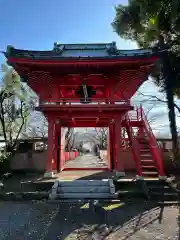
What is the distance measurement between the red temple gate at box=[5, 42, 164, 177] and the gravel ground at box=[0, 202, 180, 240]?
3831 mm

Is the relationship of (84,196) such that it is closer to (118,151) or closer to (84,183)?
(84,183)

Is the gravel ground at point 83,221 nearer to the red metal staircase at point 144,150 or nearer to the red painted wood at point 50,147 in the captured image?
the red metal staircase at point 144,150

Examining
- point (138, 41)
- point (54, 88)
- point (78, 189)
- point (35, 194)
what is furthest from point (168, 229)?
point (138, 41)

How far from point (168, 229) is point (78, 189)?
16.5ft

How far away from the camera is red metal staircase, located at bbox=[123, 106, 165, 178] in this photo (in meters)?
12.4

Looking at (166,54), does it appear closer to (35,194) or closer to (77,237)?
(35,194)

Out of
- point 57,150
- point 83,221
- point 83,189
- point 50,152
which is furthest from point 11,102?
point 83,221

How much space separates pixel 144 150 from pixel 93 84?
17.8ft

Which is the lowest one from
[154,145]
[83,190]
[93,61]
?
[83,190]

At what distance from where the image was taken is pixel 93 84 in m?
15.4

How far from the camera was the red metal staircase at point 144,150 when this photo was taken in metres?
12.4

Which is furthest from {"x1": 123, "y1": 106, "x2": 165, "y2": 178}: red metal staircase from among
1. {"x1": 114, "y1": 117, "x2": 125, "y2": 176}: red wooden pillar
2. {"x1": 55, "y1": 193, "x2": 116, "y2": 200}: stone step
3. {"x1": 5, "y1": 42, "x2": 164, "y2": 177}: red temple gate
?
{"x1": 55, "y1": 193, "x2": 116, "y2": 200}: stone step

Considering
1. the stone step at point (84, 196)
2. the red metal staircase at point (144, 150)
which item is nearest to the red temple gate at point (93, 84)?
the red metal staircase at point (144, 150)

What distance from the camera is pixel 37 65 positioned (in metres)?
12.4
